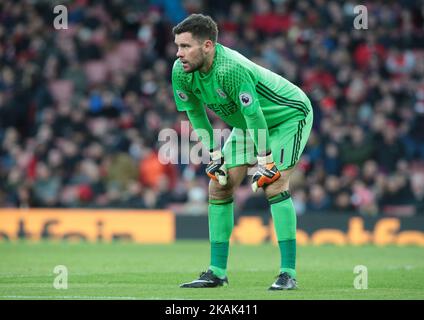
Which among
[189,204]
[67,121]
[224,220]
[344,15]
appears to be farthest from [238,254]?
[344,15]

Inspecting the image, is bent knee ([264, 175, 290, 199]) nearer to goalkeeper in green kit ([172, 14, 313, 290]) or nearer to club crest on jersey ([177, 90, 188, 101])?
goalkeeper in green kit ([172, 14, 313, 290])

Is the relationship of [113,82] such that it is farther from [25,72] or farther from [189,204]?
[189,204]

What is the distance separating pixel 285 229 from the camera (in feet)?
31.2

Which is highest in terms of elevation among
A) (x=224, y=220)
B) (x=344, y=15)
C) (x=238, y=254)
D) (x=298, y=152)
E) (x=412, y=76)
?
(x=344, y=15)

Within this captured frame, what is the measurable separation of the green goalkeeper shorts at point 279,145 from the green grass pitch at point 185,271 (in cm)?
122

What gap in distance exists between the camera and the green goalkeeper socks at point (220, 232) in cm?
988

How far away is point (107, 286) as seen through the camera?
9.75 m

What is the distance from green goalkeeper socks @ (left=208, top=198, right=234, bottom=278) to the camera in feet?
32.4

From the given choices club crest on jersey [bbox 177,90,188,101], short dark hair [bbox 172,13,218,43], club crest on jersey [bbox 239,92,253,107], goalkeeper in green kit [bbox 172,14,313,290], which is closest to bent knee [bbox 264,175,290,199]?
goalkeeper in green kit [bbox 172,14,313,290]

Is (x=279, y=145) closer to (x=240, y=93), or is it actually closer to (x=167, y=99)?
(x=240, y=93)

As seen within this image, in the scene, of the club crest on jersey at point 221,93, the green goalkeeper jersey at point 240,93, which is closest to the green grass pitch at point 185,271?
the green goalkeeper jersey at point 240,93

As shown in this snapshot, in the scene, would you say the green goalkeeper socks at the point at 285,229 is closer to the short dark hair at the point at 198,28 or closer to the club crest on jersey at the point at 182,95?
the club crest on jersey at the point at 182,95

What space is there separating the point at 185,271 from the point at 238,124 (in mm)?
2506
